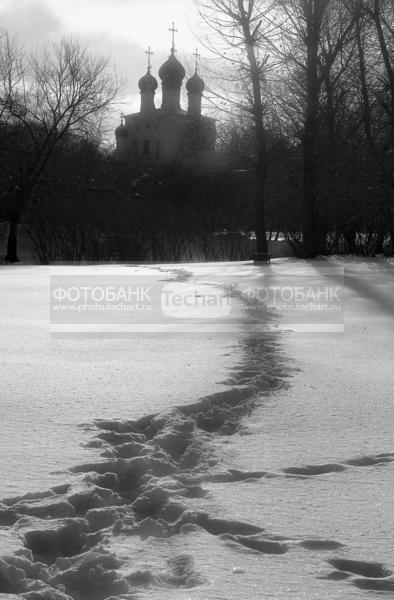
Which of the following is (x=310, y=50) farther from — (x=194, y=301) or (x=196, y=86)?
(x=196, y=86)

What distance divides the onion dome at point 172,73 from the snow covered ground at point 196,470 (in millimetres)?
48804

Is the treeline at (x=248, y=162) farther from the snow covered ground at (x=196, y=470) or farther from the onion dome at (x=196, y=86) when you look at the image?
the snow covered ground at (x=196, y=470)

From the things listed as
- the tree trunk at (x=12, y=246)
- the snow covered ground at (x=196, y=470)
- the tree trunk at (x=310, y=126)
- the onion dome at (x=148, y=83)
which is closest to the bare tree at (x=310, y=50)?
the tree trunk at (x=310, y=126)

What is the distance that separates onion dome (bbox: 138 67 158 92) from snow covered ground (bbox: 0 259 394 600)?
57680 millimetres

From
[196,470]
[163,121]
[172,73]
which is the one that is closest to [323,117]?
[196,470]

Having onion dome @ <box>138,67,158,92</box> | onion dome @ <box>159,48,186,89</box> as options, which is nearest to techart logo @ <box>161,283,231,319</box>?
onion dome @ <box>159,48,186,89</box>

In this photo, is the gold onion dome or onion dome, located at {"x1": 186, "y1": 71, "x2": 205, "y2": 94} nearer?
onion dome, located at {"x1": 186, "y1": 71, "x2": 205, "y2": 94}

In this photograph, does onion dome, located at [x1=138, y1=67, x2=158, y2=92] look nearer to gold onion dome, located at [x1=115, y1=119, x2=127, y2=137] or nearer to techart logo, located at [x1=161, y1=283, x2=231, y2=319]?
gold onion dome, located at [x1=115, y1=119, x2=127, y2=137]

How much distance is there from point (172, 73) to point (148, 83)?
815cm

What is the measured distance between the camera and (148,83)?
59.9m

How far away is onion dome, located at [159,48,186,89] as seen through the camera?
1999 inches

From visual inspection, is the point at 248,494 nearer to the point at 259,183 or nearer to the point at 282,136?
the point at 259,183

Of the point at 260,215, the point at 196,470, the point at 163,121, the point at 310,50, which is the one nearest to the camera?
the point at 196,470

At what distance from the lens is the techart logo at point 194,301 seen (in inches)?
202
